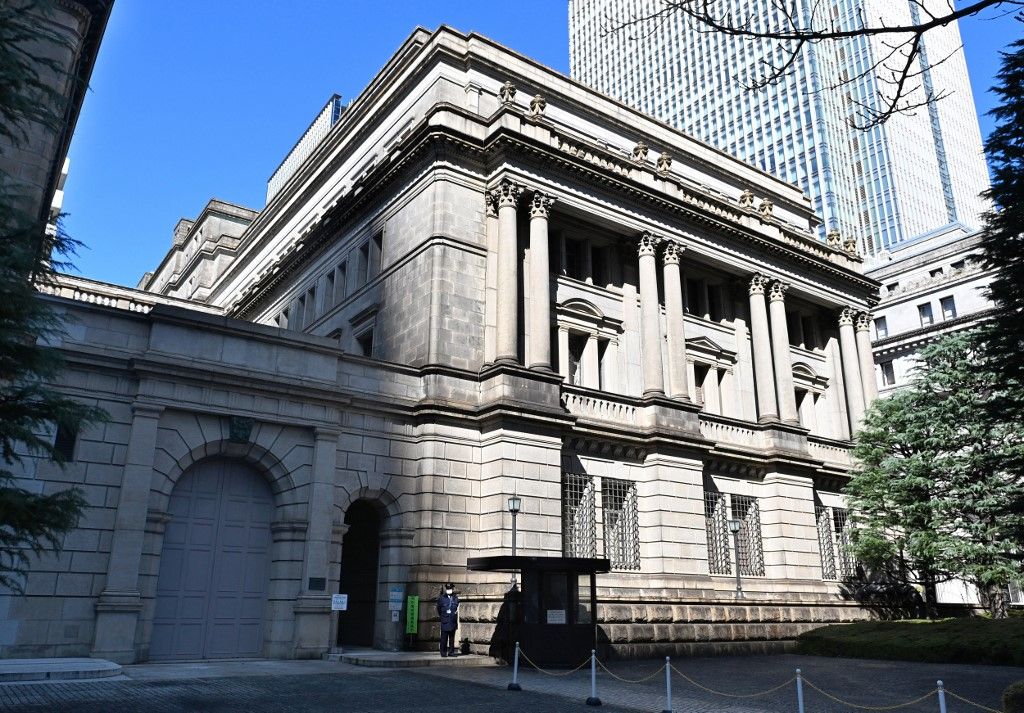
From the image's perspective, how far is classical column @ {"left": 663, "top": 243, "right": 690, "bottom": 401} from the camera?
1308 inches

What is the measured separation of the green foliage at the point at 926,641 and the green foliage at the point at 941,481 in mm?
5324

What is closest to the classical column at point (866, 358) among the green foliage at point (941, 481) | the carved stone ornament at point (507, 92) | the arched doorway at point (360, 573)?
the green foliage at point (941, 481)

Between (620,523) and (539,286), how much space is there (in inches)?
379

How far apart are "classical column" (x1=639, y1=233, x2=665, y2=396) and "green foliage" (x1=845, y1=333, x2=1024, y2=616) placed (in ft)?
40.3

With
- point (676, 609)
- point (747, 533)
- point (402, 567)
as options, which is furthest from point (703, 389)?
point (402, 567)

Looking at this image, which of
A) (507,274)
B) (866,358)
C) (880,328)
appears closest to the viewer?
(507,274)

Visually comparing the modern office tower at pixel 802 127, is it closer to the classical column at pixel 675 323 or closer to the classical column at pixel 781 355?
the classical column at pixel 781 355

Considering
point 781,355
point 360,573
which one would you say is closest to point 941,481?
point 781,355

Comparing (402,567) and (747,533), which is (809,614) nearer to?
(747,533)

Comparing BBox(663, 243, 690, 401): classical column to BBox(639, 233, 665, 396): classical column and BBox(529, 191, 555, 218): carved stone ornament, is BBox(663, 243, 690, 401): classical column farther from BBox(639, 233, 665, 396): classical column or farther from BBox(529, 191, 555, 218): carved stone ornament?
BBox(529, 191, 555, 218): carved stone ornament

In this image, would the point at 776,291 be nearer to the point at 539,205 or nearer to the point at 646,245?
the point at 646,245

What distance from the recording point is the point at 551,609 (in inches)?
832

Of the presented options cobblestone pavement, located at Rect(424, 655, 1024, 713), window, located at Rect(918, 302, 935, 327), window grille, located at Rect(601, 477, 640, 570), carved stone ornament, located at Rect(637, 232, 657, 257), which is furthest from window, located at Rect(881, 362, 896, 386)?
cobblestone pavement, located at Rect(424, 655, 1024, 713)

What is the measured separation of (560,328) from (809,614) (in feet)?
50.3
